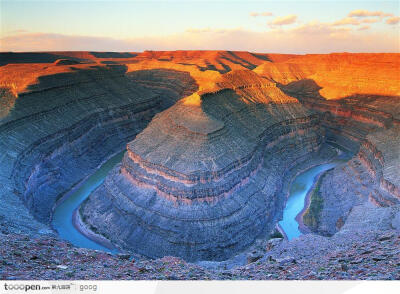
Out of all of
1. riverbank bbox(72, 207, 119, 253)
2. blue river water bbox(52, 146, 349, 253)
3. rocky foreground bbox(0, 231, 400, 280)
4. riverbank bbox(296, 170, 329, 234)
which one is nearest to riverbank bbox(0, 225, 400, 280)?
rocky foreground bbox(0, 231, 400, 280)

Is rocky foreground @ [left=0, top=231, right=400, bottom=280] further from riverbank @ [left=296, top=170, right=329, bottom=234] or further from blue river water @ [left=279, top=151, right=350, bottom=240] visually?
blue river water @ [left=279, top=151, right=350, bottom=240]

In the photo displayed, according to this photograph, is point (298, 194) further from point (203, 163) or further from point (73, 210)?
point (73, 210)

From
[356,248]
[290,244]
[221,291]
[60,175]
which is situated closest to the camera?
[221,291]

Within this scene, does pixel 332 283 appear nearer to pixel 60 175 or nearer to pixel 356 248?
pixel 356 248

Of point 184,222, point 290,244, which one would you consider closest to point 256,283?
point 290,244

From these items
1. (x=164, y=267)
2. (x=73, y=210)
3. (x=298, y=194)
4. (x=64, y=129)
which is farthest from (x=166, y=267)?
(x=64, y=129)
